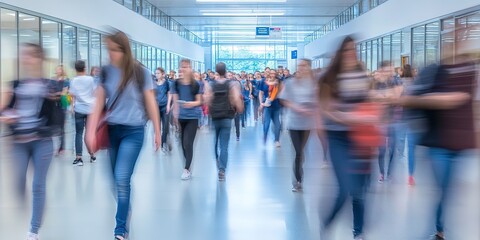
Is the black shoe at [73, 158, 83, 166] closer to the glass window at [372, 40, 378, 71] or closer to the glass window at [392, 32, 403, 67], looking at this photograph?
the glass window at [392, 32, 403, 67]

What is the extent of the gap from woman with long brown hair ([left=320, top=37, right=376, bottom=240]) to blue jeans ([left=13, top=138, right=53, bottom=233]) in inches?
89.7

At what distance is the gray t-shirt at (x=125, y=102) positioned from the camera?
15.1ft

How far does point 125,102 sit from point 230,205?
2147 millimetres

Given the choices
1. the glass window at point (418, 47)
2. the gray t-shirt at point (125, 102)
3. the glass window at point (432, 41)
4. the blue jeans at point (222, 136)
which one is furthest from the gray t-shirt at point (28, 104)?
the glass window at point (418, 47)

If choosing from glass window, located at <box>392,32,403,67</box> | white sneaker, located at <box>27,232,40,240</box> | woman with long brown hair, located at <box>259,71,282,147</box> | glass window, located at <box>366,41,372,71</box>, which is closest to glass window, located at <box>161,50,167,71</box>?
glass window, located at <box>366,41,372,71</box>

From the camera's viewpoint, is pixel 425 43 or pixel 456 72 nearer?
pixel 456 72

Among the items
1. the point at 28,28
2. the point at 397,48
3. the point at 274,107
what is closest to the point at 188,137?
the point at 274,107

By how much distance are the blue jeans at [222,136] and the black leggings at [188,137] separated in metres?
0.34

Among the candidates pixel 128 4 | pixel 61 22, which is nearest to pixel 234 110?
pixel 61 22

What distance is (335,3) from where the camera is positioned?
27828 millimetres

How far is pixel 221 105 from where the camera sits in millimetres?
8250

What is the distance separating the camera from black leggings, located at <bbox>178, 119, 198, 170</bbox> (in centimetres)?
817

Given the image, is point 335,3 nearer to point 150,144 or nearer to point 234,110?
point 150,144

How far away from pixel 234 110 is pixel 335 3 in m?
20.7
